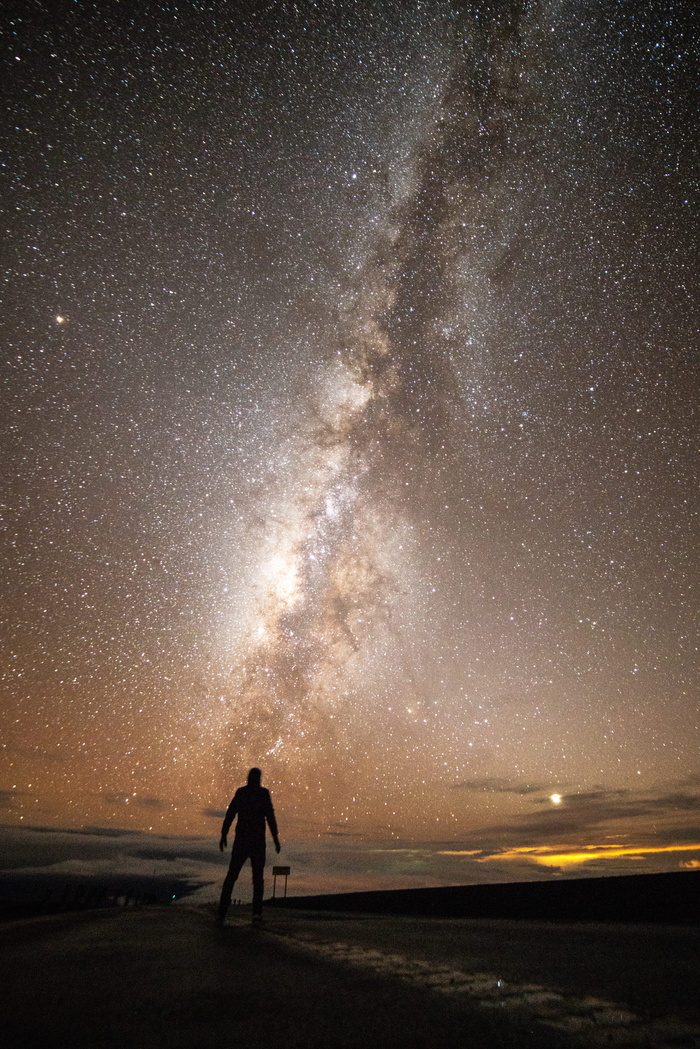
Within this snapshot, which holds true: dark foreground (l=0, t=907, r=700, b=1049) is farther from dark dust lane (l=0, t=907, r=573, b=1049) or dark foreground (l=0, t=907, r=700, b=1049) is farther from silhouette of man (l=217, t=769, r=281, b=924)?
silhouette of man (l=217, t=769, r=281, b=924)

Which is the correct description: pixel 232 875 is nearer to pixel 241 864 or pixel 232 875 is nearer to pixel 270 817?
pixel 241 864

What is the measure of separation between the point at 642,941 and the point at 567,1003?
2.68m

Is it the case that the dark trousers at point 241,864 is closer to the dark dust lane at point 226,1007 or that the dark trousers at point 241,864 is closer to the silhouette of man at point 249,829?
the silhouette of man at point 249,829

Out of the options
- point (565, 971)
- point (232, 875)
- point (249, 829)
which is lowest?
point (565, 971)

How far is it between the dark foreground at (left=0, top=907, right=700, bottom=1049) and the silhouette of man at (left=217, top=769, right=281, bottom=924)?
1.81 m

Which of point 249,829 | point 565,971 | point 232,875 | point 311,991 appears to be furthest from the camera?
point 249,829

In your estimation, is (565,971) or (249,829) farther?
(249,829)

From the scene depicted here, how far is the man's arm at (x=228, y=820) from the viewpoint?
574 cm

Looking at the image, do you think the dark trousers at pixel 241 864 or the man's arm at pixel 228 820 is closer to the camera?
the dark trousers at pixel 241 864

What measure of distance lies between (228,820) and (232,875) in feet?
1.64

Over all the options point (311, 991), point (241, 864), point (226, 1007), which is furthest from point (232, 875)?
point (226, 1007)

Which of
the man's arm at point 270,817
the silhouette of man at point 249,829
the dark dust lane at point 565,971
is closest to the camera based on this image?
the dark dust lane at point 565,971

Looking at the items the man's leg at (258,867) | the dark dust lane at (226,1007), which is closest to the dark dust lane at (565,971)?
the dark dust lane at (226,1007)

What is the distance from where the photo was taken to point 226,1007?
1.74 metres
